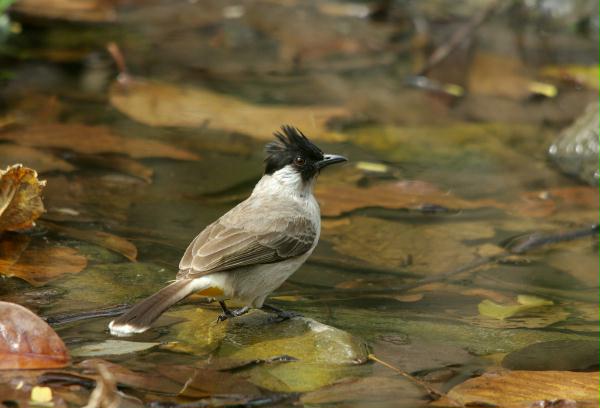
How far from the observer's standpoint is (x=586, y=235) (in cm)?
634

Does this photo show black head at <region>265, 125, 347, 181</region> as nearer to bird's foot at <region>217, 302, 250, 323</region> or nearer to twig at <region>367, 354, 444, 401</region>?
bird's foot at <region>217, 302, 250, 323</region>

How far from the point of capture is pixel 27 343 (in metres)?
3.88

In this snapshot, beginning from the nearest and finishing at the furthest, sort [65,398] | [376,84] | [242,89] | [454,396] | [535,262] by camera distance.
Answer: [65,398] < [454,396] < [535,262] < [242,89] < [376,84]

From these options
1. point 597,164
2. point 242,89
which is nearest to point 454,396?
point 597,164

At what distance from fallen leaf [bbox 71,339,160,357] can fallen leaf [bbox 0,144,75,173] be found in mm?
2724

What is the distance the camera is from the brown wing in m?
4.57

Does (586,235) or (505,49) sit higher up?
(505,49)

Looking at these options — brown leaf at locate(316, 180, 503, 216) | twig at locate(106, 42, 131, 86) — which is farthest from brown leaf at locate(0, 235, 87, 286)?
twig at locate(106, 42, 131, 86)

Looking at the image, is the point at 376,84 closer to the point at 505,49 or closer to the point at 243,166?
the point at 505,49

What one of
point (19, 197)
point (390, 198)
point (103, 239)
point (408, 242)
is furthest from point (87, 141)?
point (408, 242)

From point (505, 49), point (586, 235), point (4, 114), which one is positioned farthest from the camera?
point (505, 49)

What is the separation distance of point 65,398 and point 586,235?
3.85m

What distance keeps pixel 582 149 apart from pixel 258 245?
3.88 meters

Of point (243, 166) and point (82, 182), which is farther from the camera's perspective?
point (243, 166)
